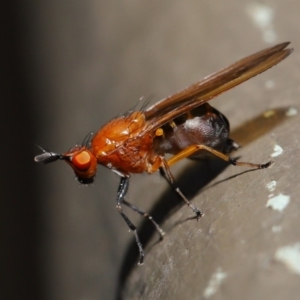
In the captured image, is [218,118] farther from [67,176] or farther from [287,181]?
[67,176]

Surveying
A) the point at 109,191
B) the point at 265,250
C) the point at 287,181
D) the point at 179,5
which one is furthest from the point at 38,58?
the point at 265,250

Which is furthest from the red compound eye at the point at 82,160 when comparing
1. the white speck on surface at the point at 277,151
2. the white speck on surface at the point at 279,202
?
the white speck on surface at the point at 279,202

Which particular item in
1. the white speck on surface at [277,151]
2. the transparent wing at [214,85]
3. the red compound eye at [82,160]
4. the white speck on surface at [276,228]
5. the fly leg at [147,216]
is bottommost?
the fly leg at [147,216]

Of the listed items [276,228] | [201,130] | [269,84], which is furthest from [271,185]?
[269,84]

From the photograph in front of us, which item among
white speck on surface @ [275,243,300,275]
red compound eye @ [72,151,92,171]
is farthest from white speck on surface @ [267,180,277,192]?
red compound eye @ [72,151,92,171]

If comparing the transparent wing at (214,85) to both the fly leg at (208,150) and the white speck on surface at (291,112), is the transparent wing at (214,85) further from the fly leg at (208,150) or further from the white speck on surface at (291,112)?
the white speck on surface at (291,112)

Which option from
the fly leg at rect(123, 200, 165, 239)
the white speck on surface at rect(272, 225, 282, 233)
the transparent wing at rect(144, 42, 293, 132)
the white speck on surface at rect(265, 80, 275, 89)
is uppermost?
the transparent wing at rect(144, 42, 293, 132)

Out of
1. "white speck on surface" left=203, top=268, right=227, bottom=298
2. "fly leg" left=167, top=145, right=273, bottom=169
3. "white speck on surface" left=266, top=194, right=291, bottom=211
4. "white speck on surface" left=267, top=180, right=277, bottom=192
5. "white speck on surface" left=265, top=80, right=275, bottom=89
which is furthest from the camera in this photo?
"white speck on surface" left=265, top=80, right=275, bottom=89

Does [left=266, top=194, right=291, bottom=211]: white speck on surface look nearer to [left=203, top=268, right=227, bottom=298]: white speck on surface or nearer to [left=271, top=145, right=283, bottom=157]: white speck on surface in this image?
[left=203, top=268, right=227, bottom=298]: white speck on surface
